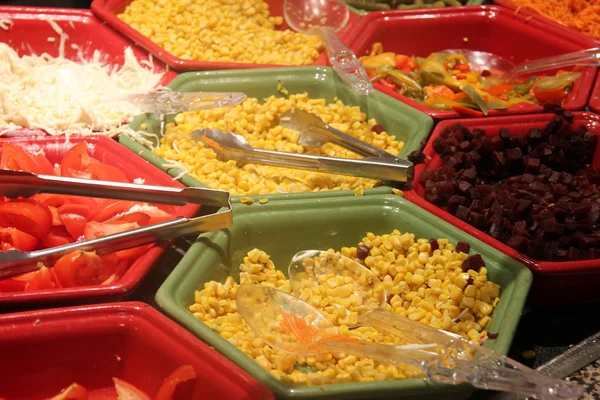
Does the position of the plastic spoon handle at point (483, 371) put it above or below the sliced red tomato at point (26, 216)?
above

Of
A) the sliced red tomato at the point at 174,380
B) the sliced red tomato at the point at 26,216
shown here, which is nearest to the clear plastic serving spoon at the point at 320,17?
the sliced red tomato at the point at 26,216

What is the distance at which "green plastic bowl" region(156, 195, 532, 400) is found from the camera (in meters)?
1.63

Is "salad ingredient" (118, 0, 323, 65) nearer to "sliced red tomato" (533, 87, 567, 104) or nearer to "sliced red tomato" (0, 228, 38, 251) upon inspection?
"sliced red tomato" (533, 87, 567, 104)

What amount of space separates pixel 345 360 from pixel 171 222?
0.68m

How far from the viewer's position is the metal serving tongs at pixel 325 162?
2375 mm

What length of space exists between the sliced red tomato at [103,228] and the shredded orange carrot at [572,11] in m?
2.55

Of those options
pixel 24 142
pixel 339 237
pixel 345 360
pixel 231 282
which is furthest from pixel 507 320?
pixel 24 142

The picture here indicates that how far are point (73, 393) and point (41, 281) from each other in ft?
1.17

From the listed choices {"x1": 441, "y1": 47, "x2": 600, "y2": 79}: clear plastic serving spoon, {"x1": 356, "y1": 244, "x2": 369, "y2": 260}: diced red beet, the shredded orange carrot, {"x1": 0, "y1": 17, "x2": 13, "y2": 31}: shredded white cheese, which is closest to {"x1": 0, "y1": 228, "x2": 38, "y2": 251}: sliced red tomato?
{"x1": 356, "y1": 244, "x2": 369, "y2": 260}: diced red beet

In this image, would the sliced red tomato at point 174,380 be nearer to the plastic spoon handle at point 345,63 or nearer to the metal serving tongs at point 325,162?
the metal serving tongs at point 325,162

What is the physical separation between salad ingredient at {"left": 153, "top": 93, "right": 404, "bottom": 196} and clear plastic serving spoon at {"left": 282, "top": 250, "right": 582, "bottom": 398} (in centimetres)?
40

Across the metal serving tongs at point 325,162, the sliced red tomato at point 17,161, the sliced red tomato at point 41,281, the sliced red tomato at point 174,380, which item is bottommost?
the sliced red tomato at point 174,380

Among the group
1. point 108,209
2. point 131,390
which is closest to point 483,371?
point 131,390

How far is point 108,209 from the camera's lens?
6.97 feet
